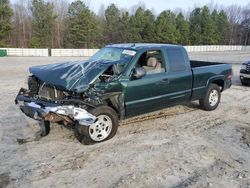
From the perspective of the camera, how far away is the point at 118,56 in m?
6.72

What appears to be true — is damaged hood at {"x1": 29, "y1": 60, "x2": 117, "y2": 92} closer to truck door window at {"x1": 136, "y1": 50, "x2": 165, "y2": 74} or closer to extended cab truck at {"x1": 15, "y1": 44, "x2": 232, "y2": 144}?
extended cab truck at {"x1": 15, "y1": 44, "x2": 232, "y2": 144}

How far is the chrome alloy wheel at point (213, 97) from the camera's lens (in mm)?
8453

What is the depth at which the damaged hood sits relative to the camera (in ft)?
18.1

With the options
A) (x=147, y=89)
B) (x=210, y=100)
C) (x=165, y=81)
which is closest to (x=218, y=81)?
(x=210, y=100)

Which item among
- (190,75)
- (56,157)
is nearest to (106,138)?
(56,157)

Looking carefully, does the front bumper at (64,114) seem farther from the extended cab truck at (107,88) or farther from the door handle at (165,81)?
the door handle at (165,81)

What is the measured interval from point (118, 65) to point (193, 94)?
100 inches

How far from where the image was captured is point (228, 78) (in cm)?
897

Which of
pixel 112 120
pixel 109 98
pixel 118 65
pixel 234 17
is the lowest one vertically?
pixel 112 120

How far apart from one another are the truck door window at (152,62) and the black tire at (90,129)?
4.31ft

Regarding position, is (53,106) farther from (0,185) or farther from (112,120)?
(0,185)

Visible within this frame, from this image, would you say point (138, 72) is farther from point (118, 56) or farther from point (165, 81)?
point (165, 81)

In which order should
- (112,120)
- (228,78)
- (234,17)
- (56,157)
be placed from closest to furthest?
(56,157)
(112,120)
(228,78)
(234,17)

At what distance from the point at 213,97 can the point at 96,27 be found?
154 ft
